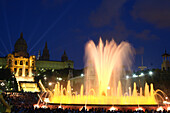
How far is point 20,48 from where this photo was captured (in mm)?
135125

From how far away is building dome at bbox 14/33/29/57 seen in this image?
5250 inches

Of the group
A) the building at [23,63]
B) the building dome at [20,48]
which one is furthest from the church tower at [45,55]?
the building dome at [20,48]

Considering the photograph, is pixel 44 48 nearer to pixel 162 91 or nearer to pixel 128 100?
pixel 162 91

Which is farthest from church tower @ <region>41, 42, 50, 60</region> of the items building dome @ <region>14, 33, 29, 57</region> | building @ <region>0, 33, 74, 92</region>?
building dome @ <region>14, 33, 29, 57</region>

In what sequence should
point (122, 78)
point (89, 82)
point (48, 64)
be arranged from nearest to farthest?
point (122, 78) < point (89, 82) < point (48, 64)

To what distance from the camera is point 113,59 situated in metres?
27.2

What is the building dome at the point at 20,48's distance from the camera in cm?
13335

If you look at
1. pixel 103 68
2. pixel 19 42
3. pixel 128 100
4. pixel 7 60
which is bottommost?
pixel 128 100

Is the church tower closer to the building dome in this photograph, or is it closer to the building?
the building

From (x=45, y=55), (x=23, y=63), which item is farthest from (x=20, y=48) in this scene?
(x=45, y=55)

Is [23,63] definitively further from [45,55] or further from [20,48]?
[45,55]

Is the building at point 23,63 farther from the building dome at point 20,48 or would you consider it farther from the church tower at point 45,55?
the church tower at point 45,55

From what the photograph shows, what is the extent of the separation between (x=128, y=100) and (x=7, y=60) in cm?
10684

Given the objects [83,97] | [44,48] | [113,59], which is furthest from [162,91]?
[44,48]
